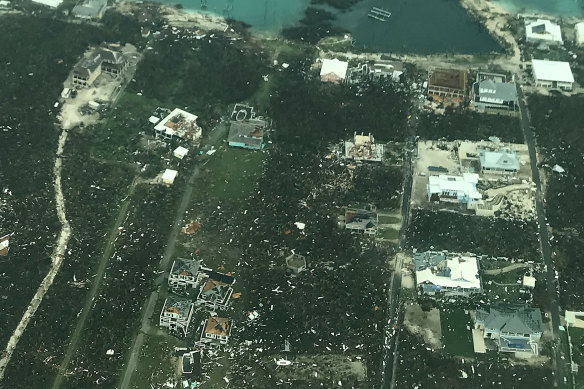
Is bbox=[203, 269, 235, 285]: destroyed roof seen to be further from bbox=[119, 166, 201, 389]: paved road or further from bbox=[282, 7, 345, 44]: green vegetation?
bbox=[282, 7, 345, 44]: green vegetation

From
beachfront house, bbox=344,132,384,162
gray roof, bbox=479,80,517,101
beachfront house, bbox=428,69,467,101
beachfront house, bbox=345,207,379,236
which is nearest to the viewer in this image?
beachfront house, bbox=345,207,379,236

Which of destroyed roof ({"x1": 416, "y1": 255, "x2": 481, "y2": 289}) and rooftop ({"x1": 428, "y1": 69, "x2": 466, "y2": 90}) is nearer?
destroyed roof ({"x1": 416, "y1": 255, "x2": 481, "y2": 289})

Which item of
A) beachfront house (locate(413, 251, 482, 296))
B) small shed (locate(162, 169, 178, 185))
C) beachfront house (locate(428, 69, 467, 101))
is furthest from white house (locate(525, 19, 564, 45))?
small shed (locate(162, 169, 178, 185))

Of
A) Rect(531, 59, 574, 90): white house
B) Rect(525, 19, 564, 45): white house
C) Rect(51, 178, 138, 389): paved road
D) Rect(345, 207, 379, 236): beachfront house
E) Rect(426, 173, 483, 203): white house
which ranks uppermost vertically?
Rect(525, 19, 564, 45): white house

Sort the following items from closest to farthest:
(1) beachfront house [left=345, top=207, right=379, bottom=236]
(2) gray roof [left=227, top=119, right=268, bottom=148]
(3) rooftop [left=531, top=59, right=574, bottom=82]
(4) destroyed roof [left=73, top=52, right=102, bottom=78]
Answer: (1) beachfront house [left=345, top=207, right=379, bottom=236], (2) gray roof [left=227, top=119, right=268, bottom=148], (4) destroyed roof [left=73, top=52, right=102, bottom=78], (3) rooftop [left=531, top=59, right=574, bottom=82]

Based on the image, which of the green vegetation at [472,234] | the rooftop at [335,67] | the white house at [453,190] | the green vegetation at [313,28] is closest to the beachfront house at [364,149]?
the white house at [453,190]

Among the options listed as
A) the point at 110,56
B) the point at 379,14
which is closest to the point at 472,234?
the point at 379,14
